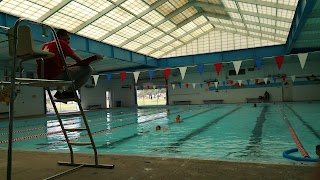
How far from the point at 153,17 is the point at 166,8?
1.09 meters

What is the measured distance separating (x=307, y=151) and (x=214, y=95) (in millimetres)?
23504

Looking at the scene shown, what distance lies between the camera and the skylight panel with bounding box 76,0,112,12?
1278 centimetres

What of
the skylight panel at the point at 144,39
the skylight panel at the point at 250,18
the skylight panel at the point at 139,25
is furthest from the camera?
the skylight panel at the point at 144,39

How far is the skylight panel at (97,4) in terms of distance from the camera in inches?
503

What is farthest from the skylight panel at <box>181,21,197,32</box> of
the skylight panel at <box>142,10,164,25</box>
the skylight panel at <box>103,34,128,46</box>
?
the skylight panel at <box>103,34,128,46</box>

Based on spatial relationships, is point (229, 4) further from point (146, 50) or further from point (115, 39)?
point (146, 50)

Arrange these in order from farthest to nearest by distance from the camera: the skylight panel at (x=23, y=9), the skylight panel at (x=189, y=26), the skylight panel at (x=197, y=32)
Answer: the skylight panel at (x=197, y=32)
the skylight panel at (x=189, y=26)
the skylight panel at (x=23, y=9)

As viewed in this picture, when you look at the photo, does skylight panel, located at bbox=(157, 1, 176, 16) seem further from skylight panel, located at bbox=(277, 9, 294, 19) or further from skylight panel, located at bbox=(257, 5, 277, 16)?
skylight panel, located at bbox=(277, 9, 294, 19)

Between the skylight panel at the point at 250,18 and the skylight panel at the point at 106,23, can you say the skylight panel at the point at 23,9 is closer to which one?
the skylight panel at the point at 106,23

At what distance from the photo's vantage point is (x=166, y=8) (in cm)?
1723

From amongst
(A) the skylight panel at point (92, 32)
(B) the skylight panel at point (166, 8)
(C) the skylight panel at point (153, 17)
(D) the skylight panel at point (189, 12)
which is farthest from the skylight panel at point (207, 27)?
(A) the skylight panel at point (92, 32)

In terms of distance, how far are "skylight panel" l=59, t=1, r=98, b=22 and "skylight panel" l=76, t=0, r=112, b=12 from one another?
233 mm

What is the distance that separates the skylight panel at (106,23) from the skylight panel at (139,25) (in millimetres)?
1224

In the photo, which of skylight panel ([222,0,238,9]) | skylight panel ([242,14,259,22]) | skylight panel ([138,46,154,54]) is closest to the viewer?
skylight panel ([222,0,238,9])
